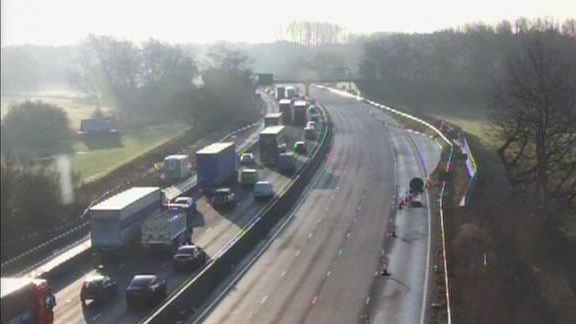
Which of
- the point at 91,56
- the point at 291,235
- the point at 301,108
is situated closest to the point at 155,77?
the point at 91,56

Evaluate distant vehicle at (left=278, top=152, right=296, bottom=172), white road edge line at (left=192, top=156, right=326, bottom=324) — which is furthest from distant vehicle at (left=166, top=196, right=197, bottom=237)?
distant vehicle at (left=278, top=152, right=296, bottom=172)

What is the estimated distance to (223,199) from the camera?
51.2 metres

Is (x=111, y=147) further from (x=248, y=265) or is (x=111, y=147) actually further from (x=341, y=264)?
(x=341, y=264)

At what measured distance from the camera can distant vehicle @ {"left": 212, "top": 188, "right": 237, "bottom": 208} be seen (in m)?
51.2

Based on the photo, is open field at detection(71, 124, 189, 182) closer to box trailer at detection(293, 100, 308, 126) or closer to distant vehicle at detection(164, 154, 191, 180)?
distant vehicle at detection(164, 154, 191, 180)

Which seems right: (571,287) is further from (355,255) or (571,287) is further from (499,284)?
A: (355,255)

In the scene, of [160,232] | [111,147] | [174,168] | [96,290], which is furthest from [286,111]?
[96,290]

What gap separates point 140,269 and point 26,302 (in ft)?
53.4

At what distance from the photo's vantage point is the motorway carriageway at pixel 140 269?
95.6 feet

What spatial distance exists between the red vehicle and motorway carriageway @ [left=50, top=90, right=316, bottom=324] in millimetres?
5731

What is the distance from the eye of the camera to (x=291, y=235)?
4334cm

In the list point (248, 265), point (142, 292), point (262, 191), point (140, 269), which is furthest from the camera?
point (262, 191)

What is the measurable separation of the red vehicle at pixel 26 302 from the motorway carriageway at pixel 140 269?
5.73m

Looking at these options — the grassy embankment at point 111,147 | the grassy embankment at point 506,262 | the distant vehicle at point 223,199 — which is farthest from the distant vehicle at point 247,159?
the grassy embankment at point 506,262
